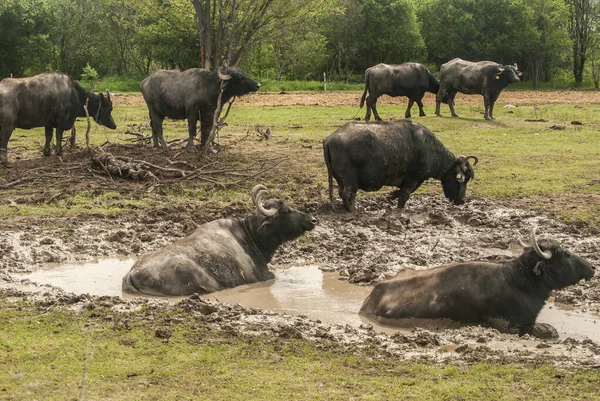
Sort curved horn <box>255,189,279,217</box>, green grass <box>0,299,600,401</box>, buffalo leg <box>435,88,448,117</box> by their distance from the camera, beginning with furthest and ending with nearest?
1. buffalo leg <box>435,88,448,117</box>
2. curved horn <box>255,189,279,217</box>
3. green grass <box>0,299,600,401</box>

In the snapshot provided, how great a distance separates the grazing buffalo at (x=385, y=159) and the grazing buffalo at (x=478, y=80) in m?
12.3

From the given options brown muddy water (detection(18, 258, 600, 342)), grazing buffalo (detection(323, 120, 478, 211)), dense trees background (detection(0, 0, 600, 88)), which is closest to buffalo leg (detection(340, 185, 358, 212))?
grazing buffalo (detection(323, 120, 478, 211))

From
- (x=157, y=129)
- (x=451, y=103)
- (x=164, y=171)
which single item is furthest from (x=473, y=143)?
(x=164, y=171)

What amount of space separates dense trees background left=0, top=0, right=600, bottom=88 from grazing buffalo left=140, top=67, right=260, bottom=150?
2682cm

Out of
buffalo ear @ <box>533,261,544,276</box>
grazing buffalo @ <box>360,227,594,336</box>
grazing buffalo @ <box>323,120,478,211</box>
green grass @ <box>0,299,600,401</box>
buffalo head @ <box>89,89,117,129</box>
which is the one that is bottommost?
green grass @ <box>0,299,600,401</box>

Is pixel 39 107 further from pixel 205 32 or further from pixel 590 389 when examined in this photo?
pixel 590 389

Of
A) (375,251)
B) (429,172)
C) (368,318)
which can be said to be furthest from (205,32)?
(368,318)

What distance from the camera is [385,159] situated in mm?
13516

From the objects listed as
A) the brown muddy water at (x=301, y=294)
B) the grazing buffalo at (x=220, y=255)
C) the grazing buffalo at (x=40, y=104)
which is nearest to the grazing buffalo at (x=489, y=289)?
the brown muddy water at (x=301, y=294)

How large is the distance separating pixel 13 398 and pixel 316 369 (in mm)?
2190

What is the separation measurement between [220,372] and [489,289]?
2986 millimetres

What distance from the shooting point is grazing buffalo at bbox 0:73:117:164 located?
17.2 meters

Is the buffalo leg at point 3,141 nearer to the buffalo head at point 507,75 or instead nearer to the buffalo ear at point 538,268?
the buffalo ear at point 538,268

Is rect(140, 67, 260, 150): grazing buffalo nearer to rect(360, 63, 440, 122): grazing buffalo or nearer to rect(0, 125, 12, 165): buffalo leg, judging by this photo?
rect(0, 125, 12, 165): buffalo leg
